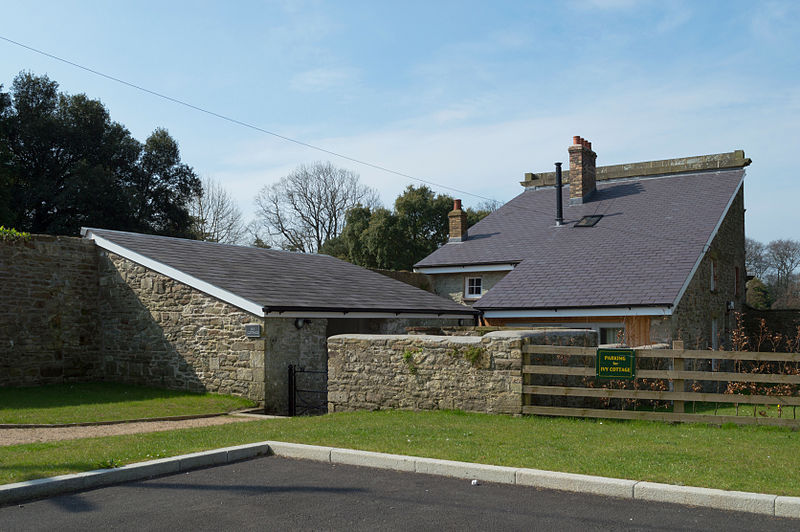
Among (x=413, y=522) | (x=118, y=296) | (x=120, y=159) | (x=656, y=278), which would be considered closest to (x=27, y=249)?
(x=118, y=296)

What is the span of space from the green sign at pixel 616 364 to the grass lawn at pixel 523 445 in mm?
779

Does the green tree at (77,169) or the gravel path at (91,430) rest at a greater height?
the green tree at (77,169)

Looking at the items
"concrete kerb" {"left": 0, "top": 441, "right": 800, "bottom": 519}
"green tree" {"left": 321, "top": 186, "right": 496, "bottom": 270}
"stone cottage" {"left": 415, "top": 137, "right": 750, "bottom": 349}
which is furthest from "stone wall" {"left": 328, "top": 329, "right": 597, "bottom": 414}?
"green tree" {"left": 321, "top": 186, "right": 496, "bottom": 270}

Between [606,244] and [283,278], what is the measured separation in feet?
37.7

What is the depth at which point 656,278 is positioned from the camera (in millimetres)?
20172

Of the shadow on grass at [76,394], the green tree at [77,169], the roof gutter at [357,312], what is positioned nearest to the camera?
the shadow on grass at [76,394]

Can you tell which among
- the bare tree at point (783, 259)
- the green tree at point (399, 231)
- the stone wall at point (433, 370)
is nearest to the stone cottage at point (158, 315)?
the stone wall at point (433, 370)

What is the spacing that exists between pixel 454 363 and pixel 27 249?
11312 mm

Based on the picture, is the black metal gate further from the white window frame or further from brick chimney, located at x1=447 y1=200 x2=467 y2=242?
brick chimney, located at x1=447 y1=200 x2=467 y2=242

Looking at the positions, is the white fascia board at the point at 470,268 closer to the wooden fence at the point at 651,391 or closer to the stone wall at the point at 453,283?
the stone wall at the point at 453,283

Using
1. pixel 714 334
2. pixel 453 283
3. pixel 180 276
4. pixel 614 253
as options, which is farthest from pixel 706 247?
pixel 180 276

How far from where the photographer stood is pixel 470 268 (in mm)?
28469

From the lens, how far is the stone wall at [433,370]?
11.6 meters

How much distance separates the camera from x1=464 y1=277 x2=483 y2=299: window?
29.0m
